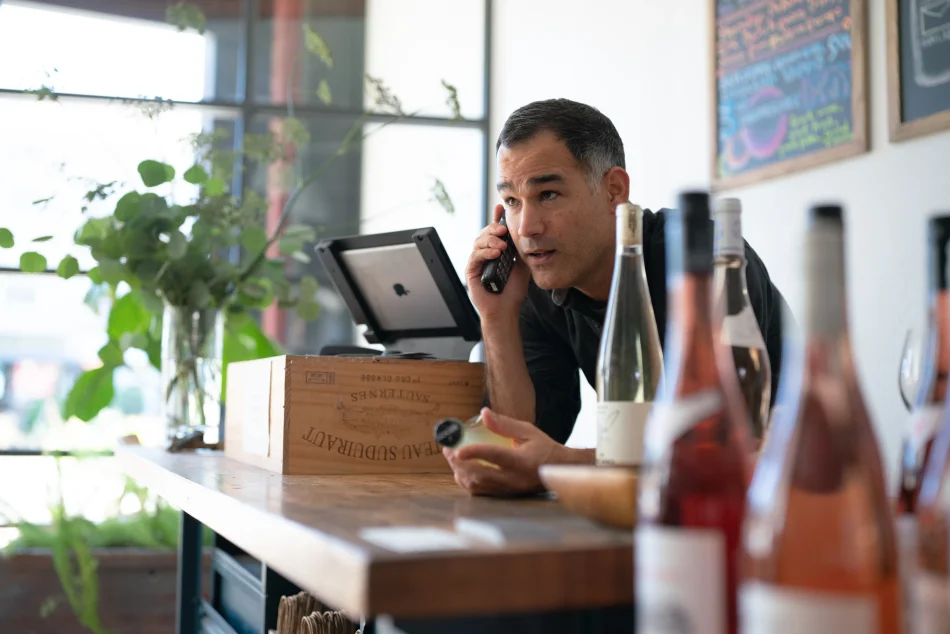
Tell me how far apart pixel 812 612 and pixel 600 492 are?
0.89ft

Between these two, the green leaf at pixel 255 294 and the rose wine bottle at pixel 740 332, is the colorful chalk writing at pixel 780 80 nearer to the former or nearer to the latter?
the green leaf at pixel 255 294


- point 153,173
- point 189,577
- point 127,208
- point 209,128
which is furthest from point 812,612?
point 209,128

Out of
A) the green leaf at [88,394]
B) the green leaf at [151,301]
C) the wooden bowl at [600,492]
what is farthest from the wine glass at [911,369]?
the green leaf at [88,394]

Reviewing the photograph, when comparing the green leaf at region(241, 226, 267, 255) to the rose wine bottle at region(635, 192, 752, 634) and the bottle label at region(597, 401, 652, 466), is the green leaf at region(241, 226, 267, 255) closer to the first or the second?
the bottle label at region(597, 401, 652, 466)

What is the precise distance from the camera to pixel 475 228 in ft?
14.4

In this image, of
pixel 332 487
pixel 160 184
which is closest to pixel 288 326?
pixel 160 184

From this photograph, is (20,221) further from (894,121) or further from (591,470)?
(591,470)

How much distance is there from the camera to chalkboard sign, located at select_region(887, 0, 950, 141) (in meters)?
2.18

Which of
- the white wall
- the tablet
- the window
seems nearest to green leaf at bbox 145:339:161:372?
the window

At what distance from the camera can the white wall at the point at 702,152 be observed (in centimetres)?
231

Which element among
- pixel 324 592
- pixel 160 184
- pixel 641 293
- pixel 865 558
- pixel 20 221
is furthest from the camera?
pixel 20 221

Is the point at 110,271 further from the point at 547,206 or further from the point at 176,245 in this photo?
the point at 547,206

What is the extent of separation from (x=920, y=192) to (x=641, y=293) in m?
1.55

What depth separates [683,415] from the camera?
1.88 feet
